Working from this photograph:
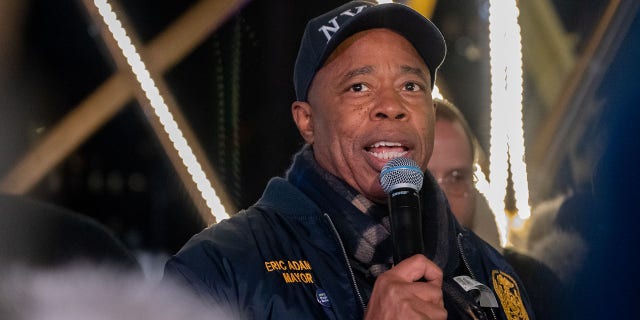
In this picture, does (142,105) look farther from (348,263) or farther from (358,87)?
(348,263)

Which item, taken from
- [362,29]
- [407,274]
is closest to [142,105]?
[362,29]

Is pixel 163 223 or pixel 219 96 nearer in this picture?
pixel 219 96

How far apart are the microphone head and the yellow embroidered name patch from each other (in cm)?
22

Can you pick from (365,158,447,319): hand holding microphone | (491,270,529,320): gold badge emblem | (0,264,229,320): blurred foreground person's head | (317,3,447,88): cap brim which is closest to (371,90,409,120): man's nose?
(317,3,447,88): cap brim

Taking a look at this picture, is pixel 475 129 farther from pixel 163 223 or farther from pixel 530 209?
pixel 163 223

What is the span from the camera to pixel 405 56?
1.91 meters

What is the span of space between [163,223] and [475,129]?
1.46 meters

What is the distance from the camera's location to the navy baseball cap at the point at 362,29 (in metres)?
1.88

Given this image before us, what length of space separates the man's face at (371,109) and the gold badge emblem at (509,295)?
31 centimetres

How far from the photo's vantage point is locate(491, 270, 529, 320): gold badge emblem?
73.7 inches

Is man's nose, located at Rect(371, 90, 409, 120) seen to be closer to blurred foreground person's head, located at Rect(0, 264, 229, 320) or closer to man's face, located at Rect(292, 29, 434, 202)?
man's face, located at Rect(292, 29, 434, 202)

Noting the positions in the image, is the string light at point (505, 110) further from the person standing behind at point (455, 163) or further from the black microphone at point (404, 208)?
the black microphone at point (404, 208)

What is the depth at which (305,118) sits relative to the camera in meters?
2.01

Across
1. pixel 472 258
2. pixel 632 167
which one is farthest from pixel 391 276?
pixel 632 167
